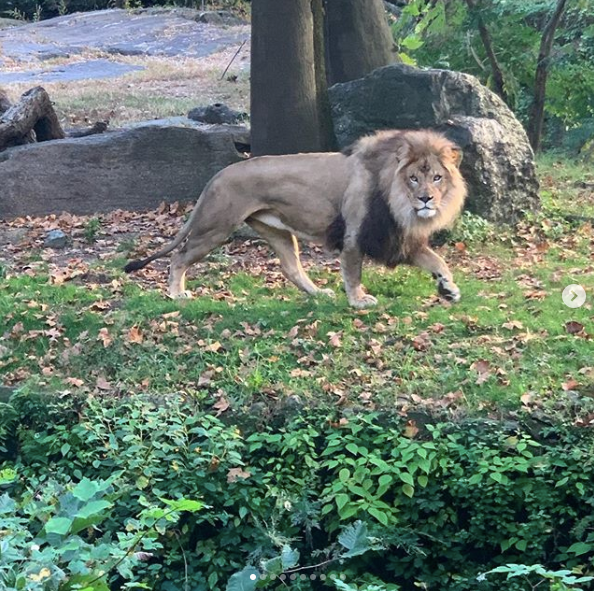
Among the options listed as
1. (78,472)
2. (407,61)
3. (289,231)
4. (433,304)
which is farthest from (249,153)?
(78,472)

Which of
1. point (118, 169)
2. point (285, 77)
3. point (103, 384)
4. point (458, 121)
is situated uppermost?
point (285, 77)

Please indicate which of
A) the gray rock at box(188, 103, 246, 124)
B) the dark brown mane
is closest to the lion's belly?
the dark brown mane

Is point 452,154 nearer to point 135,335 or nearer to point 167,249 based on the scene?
point 167,249

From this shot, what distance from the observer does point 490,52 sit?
13344 millimetres

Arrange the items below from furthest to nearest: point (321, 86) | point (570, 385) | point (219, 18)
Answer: point (219, 18)
point (321, 86)
point (570, 385)

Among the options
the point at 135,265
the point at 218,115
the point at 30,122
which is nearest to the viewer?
the point at 135,265

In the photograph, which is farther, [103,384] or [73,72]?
[73,72]

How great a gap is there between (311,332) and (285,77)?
359cm

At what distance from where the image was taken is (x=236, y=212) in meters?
8.34

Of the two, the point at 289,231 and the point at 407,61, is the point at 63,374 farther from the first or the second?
the point at 407,61

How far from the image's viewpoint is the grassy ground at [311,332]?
22.1ft

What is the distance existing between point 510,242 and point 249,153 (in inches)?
122

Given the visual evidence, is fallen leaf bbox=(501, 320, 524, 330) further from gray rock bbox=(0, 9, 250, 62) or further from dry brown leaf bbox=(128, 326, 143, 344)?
gray rock bbox=(0, 9, 250, 62)

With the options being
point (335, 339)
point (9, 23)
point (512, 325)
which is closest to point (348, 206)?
point (335, 339)
